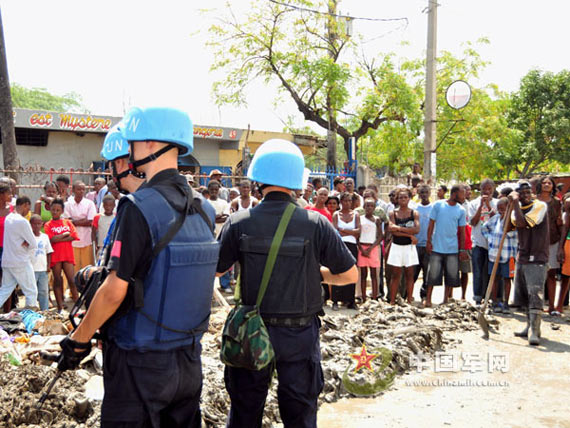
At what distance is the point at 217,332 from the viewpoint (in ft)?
19.6

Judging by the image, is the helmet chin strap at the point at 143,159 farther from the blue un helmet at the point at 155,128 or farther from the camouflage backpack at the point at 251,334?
the camouflage backpack at the point at 251,334

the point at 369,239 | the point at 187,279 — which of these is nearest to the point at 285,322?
the point at 187,279

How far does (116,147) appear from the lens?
7.70 ft

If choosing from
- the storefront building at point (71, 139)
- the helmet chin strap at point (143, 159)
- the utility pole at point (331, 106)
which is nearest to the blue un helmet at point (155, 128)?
the helmet chin strap at point (143, 159)

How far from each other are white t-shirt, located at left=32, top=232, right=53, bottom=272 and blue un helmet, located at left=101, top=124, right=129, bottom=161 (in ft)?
17.0

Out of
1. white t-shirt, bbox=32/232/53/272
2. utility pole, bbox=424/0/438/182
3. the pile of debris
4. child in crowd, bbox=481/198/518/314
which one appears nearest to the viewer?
the pile of debris

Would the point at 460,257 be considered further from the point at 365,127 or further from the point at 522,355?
the point at 365,127

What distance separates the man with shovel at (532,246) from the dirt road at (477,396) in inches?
16.2

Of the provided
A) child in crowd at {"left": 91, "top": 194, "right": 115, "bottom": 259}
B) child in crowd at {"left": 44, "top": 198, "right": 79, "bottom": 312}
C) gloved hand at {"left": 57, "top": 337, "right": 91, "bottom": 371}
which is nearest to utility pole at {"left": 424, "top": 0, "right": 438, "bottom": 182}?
child in crowd at {"left": 91, "top": 194, "right": 115, "bottom": 259}

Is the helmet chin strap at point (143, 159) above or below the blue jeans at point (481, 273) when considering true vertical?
above

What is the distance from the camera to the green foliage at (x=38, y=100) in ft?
149

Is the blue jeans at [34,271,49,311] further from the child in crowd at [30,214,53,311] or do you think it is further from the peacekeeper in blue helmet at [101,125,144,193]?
the peacekeeper in blue helmet at [101,125,144,193]

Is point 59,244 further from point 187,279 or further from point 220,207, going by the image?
point 187,279

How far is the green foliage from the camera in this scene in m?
45.3
